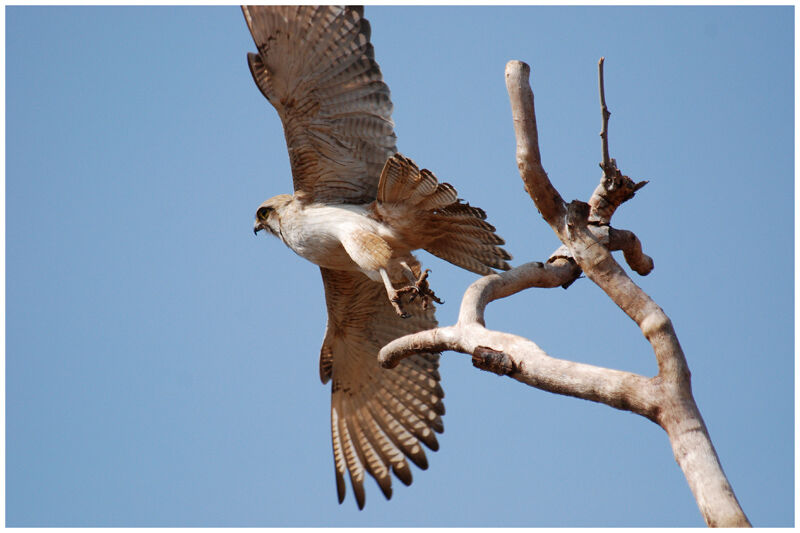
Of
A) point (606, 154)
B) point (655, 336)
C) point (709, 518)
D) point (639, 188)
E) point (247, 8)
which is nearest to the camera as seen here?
point (709, 518)

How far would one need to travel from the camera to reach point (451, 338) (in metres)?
5.52

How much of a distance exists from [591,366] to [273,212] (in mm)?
3936

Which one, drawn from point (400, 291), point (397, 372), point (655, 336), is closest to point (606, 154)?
point (655, 336)

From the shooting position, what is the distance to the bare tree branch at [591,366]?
4.50m

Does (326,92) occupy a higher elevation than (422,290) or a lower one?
higher

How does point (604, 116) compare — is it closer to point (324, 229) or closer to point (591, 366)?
point (591, 366)

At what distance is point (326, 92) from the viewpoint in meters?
7.57

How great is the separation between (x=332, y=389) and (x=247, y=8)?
369 cm

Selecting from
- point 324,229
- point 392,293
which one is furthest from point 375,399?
point 392,293

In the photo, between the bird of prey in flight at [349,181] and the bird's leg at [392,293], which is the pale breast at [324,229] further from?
the bird's leg at [392,293]

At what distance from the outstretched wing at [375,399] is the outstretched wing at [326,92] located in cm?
144

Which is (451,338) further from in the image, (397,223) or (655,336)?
(397,223)

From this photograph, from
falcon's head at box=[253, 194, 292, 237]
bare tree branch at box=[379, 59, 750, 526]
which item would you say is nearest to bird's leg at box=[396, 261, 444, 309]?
bare tree branch at box=[379, 59, 750, 526]

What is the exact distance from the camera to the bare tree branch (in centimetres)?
450
